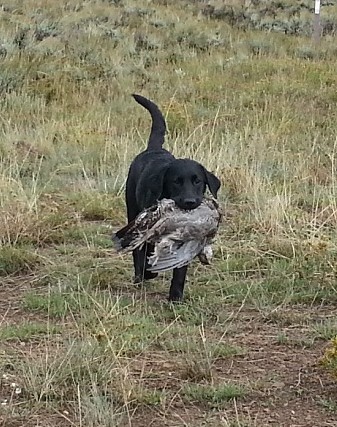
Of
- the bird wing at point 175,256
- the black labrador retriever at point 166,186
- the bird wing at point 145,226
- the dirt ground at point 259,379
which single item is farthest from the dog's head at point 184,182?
the dirt ground at point 259,379

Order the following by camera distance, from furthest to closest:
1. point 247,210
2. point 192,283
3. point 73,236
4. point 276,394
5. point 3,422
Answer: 1. point 247,210
2. point 73,236
3. point 192,283
4. point 276,394
5. point 3,422

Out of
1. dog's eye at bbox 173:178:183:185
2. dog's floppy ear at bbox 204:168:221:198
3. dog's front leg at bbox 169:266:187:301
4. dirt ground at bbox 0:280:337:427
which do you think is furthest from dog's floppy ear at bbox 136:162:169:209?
dirt ground at bbox 0:280:337:427

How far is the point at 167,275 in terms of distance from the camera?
520 cm

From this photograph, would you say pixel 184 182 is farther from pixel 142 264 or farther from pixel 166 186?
pixel 142 264

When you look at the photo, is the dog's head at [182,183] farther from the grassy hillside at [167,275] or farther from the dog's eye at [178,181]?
the grassy hillside at [167,275]

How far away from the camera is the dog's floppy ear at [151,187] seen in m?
4.66

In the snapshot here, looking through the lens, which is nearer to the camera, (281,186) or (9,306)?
(9,306)

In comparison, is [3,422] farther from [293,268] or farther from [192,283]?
[293,268]

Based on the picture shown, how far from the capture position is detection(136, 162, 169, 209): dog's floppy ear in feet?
15.3

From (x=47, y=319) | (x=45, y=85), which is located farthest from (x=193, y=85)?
(x=47, y=319)

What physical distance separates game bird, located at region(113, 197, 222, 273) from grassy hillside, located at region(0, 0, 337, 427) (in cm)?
32

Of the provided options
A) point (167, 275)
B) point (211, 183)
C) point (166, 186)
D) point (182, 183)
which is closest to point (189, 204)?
point (182, 183)

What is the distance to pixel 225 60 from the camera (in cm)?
1287

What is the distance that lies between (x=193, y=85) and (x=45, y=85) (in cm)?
186
